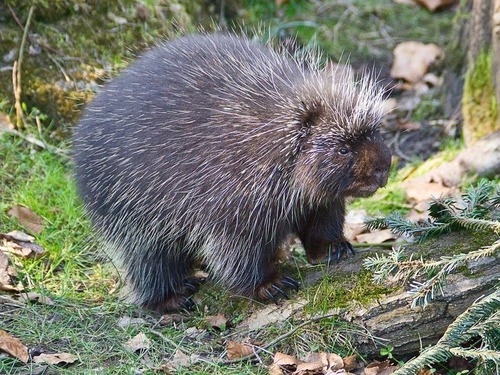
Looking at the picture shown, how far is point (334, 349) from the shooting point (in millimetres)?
4488

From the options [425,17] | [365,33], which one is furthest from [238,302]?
[425,17]

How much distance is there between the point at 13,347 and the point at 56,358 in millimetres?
235

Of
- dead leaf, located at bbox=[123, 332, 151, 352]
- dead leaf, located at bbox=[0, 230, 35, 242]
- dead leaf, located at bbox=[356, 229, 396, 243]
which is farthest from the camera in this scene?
dead leaf, located at bbox=[356, 229, 396, 243]

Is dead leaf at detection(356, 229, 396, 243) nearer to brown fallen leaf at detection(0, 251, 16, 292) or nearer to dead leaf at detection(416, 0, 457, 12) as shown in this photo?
brown fallen leaf at detection(0, 251, 16, 292)

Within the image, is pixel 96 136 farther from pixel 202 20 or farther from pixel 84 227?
pixel 202 20

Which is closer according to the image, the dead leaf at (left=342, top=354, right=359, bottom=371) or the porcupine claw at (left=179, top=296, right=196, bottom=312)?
the dead leaf at (left=342, top=354, right=359, bottom=371)

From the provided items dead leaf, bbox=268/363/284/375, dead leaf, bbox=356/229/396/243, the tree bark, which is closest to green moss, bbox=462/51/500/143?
the tree bark

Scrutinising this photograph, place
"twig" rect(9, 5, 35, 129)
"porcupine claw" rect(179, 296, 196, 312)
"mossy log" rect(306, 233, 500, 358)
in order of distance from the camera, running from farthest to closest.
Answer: "twig" rect(9, 5, 35, 129)
"porcupine claw" rect(179, 296, 196, 312)
"mossy log" rect(306, 233, 500, 358)

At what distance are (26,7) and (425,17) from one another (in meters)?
4.95

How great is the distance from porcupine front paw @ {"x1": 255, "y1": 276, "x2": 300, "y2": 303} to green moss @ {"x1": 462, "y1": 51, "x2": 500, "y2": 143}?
334cm

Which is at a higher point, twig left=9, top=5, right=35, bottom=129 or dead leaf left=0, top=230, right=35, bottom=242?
twig left=9, top=5, right=35, bottom=129

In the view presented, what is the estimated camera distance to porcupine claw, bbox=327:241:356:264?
4.95 meters

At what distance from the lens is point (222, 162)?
15.5 ft

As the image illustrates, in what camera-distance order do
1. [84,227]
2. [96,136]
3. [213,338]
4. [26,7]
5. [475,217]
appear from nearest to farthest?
1. [475,217]
2. [213,338]
3. [96,136]
4. [84,227]
5. [26,7]
